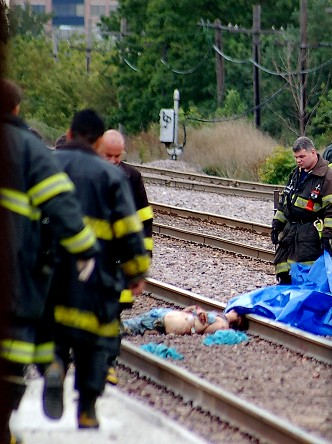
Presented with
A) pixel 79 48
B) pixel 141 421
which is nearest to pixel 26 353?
pixel 141 421

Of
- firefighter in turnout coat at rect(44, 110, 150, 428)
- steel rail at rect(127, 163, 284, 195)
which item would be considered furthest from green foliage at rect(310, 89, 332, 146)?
firefighter in turnout coat at rect(44, 110, 150, 428)

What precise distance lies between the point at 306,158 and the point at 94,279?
482 centimetres

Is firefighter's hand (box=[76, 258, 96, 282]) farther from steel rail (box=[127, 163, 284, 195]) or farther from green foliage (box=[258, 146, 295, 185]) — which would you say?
green foliage (box=[258, 146, 295, 185])

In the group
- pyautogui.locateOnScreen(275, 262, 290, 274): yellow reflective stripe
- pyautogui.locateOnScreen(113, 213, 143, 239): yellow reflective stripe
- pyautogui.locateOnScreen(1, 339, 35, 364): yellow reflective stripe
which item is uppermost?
pyautogui.locateOnScreen(113, 213, 143, 239): yellow reflective stripe

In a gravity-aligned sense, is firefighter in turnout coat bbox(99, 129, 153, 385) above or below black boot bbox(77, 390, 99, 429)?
above

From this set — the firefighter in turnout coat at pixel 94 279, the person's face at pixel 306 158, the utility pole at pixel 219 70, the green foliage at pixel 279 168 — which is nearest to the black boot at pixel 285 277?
the person's face at pixel 306 158

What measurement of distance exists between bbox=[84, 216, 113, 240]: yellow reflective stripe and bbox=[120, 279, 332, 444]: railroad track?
1.43 m

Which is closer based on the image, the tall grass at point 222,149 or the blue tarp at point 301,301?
the blue tarp at point 301,301

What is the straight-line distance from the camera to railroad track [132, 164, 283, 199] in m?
24.5

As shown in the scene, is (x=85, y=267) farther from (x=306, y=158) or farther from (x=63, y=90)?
(x=63, y=90)

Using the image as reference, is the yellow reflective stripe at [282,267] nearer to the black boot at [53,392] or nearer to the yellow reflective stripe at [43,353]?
the black boot at [53,392]

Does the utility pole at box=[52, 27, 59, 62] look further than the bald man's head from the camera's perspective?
Yes

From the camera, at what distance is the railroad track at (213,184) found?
80.5ft

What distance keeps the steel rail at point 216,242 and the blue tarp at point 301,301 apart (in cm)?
438
